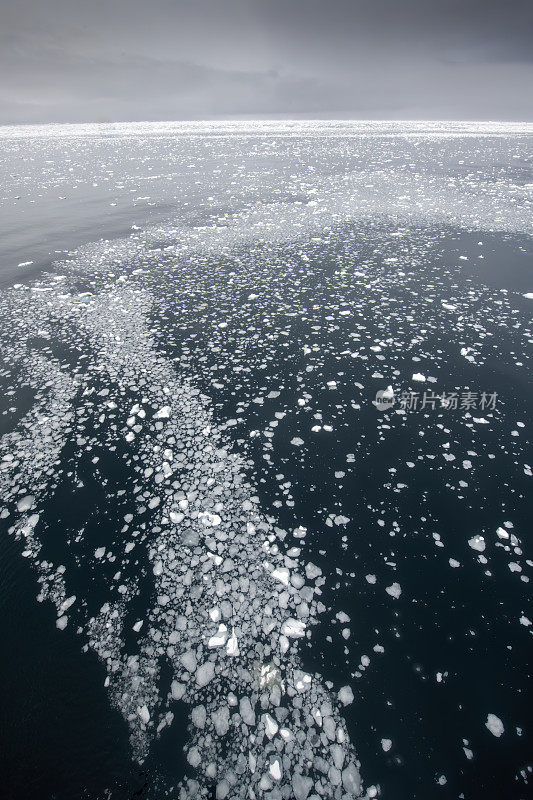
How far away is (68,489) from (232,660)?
2335mm

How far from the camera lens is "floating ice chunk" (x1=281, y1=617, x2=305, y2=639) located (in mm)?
2632

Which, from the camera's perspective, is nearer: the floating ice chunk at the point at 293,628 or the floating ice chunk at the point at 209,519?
the floating ice chunk at the point at 293,628

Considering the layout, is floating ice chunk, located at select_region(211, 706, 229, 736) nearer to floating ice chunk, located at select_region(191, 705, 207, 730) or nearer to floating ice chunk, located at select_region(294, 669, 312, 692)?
floating ice chunk, located at select_region(191, 705, 207, 730)

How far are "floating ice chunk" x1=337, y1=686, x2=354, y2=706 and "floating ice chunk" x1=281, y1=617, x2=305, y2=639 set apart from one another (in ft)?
1.32

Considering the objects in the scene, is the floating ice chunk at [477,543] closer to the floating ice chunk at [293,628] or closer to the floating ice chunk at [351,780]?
the floating ice chunk at [293,628]

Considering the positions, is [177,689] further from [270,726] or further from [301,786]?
[301,786]

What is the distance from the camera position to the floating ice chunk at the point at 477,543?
314 cm

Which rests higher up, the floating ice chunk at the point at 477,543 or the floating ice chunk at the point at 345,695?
the floating ice chunk at the point at 477,543

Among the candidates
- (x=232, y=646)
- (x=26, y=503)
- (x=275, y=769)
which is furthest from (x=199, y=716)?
(x=26, y=503)

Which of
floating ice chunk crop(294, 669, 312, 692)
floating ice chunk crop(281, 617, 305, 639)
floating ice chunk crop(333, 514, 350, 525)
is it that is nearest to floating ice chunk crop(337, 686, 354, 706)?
floating ice chunk crop(294, 669, 312, 692)

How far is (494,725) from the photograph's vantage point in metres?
2.24

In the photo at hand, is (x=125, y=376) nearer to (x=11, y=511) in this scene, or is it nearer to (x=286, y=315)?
(x=11, y=511)

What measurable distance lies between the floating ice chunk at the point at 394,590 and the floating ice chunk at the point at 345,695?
737 mm

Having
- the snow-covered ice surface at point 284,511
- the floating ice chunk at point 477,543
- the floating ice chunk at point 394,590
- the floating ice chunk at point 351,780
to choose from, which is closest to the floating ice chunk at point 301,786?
the snow-covered ice surface at point 284,511
